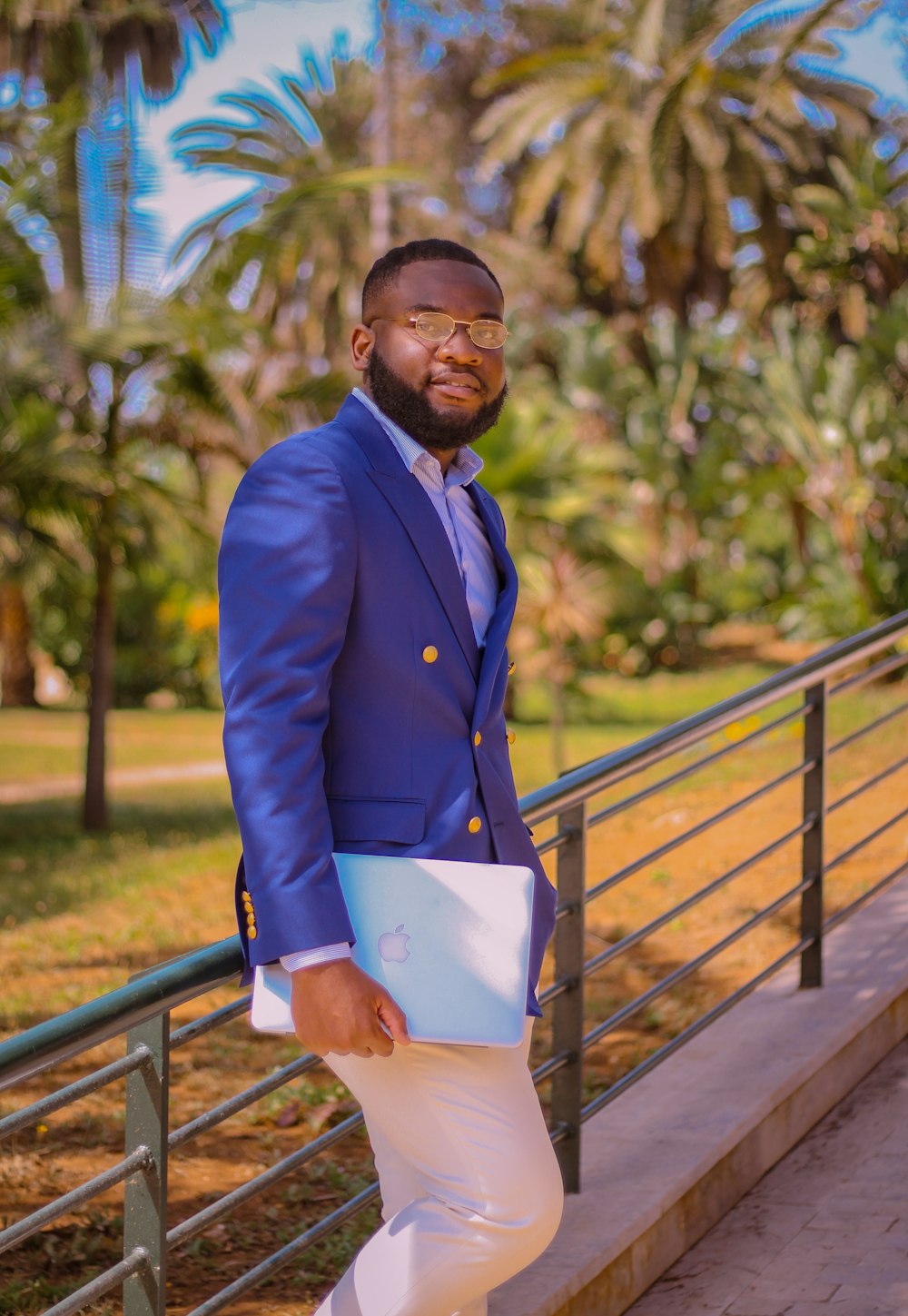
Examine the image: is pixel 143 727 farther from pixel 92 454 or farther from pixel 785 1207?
pixel 785 1207

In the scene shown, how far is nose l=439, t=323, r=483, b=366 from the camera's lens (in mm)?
2180

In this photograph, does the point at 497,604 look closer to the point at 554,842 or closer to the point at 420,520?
the point at 420,520

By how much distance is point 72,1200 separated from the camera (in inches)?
81.1

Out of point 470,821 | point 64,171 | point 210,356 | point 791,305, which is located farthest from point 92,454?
point 791,305

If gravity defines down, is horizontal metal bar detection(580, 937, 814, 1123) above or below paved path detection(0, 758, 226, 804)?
above

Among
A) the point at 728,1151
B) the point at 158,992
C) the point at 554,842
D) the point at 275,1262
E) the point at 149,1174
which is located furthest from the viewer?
the point at 728,1151

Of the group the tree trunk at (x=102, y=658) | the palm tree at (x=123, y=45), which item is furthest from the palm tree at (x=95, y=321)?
the palm tree at (x=123, y=45)

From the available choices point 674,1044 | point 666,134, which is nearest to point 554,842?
point 674,1044

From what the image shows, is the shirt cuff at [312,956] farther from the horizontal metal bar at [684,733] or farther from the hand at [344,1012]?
the horizontal metal bar at [684,733]

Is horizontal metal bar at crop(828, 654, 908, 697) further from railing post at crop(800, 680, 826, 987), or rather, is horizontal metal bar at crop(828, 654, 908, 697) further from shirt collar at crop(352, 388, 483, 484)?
shirt collar at crop(352, 388, 483, 484)

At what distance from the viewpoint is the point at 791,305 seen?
2753cm

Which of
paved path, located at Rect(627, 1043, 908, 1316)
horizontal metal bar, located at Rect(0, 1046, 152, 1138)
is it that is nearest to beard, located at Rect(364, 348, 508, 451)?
horizontal metal bar, located at Rect(0, 1046, 152, 1138)

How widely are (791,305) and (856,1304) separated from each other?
2622 cm

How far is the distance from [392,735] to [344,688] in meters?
0.09
